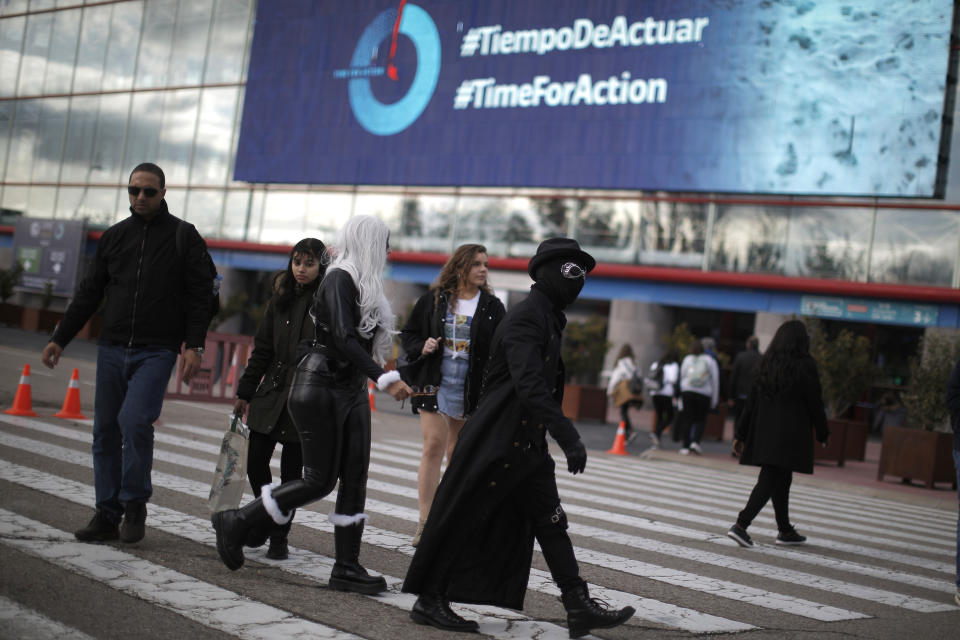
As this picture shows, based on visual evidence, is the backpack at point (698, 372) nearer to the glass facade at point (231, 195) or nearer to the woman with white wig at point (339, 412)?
the woman with white wig at point (339, 412)

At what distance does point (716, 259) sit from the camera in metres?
33.1

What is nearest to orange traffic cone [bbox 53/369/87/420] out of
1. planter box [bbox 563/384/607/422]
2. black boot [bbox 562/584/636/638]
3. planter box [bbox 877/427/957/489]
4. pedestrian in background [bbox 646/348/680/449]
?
black boot [bbox 562/584/636/638]

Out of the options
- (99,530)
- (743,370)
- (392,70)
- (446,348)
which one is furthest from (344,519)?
(392,70)

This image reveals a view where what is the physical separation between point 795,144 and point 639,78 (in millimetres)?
5649

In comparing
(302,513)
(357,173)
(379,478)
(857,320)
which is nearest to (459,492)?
(302,513)

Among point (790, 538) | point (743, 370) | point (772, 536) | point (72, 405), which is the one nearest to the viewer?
point (790, 538)

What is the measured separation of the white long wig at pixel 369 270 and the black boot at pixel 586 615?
4.91 ft

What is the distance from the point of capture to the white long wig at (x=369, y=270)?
529 cm

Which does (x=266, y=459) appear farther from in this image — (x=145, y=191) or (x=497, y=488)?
(x=497, y=488)

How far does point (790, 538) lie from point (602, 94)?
89.6ft

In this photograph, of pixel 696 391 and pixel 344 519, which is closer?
pixel 344 519

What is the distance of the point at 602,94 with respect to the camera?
34.5 meters

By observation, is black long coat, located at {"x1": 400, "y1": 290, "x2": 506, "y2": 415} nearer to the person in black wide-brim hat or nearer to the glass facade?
the person in black wide-brim hat

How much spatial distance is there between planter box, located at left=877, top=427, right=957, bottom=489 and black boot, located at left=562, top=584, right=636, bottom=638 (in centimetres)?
1281
